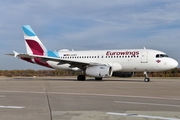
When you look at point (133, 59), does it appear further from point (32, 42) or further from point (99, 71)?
point (32, 42)

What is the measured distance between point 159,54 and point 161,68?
1.32 meters

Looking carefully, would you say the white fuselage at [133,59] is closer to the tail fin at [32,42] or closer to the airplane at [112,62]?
the airplane at [112,62]

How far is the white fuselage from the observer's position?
2662 centimetres

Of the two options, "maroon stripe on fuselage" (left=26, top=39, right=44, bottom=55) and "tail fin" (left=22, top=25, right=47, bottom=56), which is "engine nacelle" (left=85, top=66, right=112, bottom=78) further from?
"maroon stripe on fuselage" (left=26, top=39, right=44, bottom=55)

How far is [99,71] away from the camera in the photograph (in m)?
26.5

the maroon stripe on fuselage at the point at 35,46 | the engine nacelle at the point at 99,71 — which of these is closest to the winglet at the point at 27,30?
the maroon stripe on fuselage at the point at 35,46

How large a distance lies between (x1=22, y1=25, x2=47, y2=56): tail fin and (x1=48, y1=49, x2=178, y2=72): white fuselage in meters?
5.39

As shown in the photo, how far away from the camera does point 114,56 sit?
94.1ft

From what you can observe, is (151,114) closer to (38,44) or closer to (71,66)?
(71,66)

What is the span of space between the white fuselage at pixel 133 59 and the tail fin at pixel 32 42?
539 cm

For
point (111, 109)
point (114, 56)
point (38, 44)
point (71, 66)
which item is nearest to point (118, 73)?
point (114, 56)

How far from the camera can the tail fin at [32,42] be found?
3362 centimetres

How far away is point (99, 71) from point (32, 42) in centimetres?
1091

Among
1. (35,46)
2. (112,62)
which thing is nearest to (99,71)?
(112,62)
